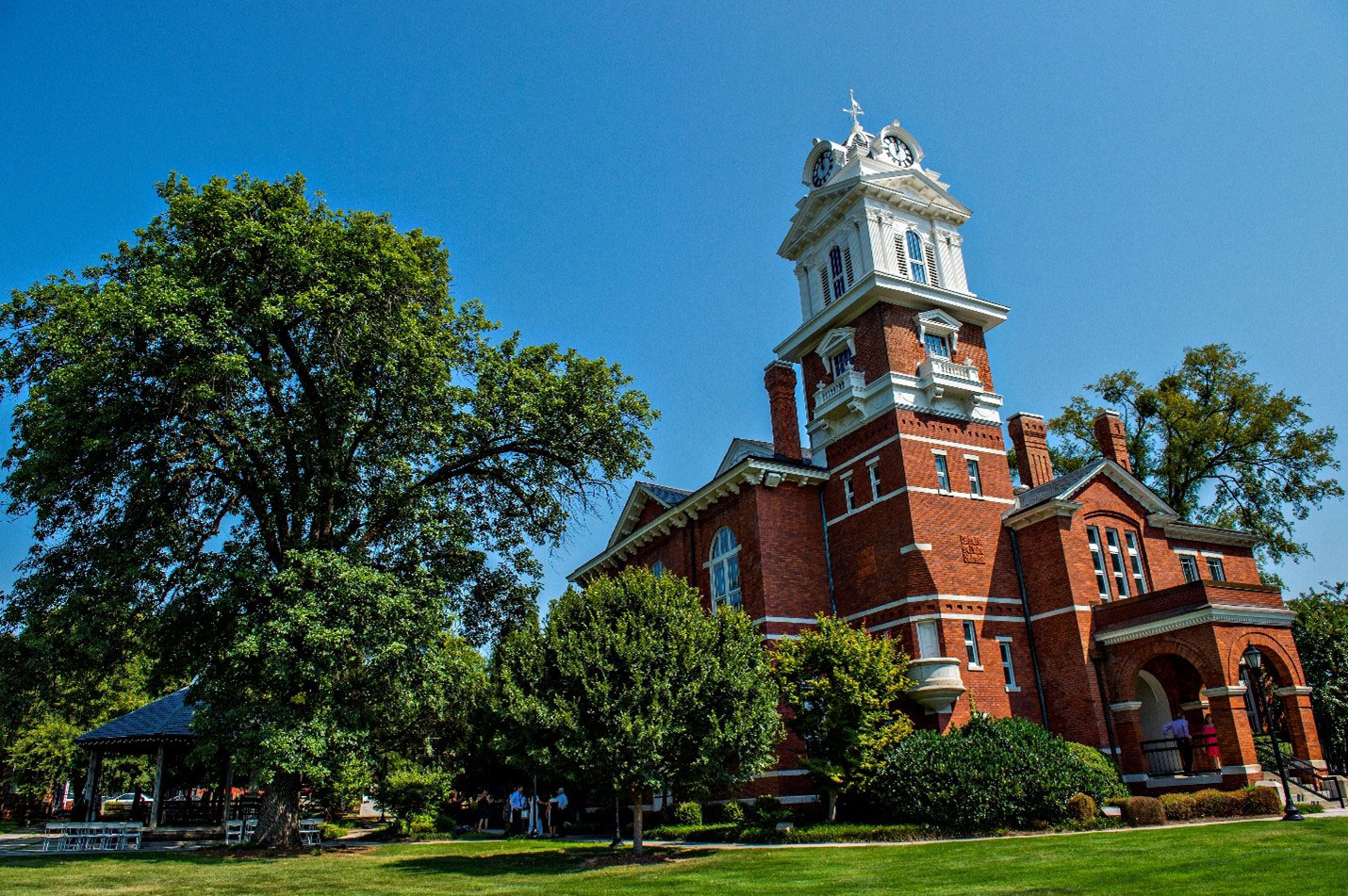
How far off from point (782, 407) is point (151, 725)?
25.8 m

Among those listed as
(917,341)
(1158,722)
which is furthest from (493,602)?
(1158,722)

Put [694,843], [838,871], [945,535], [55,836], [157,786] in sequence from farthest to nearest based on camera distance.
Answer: [157,786], [945,535], [55,836], [694,843], [838,871]

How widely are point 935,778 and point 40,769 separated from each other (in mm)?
43246

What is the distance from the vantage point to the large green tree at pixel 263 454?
1919 cm

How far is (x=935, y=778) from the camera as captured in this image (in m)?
20.1

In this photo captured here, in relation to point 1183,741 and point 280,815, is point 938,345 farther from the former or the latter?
point 280,815

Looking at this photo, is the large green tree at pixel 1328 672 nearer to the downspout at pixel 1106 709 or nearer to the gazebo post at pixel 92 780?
the downspout at pixel 1106 709

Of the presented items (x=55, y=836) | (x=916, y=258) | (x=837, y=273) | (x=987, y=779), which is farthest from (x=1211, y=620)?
(x=55, y=836)

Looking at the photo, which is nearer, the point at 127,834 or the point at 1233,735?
the point at 1233,735

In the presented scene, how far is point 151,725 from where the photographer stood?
31.0 meters

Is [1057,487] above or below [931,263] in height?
below

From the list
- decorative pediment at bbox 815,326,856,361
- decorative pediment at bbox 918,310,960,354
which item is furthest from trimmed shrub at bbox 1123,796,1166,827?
decorative pediment at bbox 815,326,856,361

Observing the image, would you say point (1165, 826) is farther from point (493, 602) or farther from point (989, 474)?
point (493, 602)

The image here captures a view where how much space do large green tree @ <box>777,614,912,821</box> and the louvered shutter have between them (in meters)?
14.3
